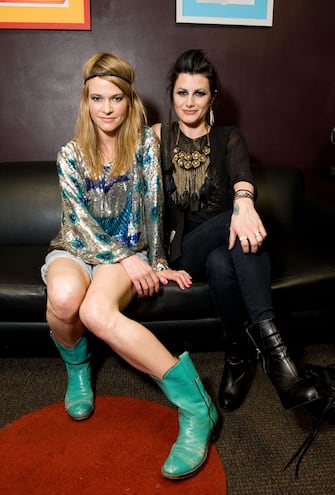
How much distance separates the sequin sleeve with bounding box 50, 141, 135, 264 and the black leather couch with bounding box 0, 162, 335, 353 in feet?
0.71

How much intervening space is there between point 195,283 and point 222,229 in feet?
0.79

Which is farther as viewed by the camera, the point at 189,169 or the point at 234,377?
the point at 189,169

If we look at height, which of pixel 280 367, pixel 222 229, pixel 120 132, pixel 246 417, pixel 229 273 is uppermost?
pixel 120 132

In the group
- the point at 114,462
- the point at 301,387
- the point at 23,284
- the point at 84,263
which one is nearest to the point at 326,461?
the point at 301,387

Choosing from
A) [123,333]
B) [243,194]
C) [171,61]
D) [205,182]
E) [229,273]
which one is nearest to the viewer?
[123,333]

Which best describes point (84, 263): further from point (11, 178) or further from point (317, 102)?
point (317, 102)

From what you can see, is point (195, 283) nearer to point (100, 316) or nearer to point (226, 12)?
point (100, 316)

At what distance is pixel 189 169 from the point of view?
5.72 ft

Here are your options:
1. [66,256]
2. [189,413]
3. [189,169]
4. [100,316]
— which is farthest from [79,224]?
[189,413]

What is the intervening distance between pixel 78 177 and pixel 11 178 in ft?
2.76

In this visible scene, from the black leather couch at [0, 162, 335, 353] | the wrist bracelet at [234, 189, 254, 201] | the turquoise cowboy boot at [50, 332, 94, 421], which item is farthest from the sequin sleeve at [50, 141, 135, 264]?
the wrist bracelet at [234, 189, 254, 201]

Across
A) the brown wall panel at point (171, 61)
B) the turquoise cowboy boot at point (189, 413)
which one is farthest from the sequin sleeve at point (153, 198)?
the brown wall panel at point (171, 61)

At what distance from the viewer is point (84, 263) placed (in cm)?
155

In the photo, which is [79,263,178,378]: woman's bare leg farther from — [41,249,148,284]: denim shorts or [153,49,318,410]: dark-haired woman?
[153,49,318,410]: dark-haired woman
